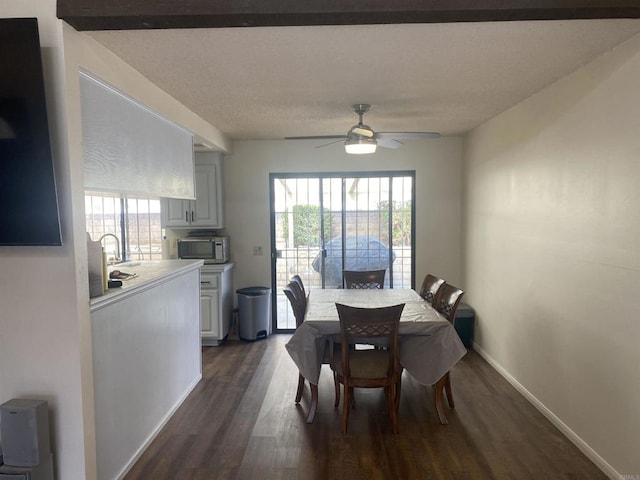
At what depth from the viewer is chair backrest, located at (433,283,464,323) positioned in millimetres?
3158

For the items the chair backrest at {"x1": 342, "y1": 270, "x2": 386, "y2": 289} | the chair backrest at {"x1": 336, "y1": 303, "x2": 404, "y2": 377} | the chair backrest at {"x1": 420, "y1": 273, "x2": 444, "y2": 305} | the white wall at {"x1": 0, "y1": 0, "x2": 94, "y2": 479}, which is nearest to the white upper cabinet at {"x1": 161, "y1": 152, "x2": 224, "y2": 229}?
the chair backrest at {"x1": 342, "y1": 270, "x2": 386, "y2": 289}

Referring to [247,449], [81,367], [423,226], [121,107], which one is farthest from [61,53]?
[423,226]

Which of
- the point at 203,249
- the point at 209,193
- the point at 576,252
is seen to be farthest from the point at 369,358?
the point at 209,193

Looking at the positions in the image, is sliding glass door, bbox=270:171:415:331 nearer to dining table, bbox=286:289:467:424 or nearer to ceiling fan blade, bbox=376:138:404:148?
ceiling fan blade, bbox=376:138:404:148

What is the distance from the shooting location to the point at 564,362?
286 cm

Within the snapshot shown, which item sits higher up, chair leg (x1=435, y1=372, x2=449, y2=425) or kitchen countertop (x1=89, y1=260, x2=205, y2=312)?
kitchen countertop (x1=89, y1=260, x2=205, y2=312)

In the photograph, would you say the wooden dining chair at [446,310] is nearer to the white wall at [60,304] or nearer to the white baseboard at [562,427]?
the white baseboard at [562,427]

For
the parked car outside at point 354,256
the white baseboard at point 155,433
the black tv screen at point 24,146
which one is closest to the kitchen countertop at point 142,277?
the black tv screen at point 24,146

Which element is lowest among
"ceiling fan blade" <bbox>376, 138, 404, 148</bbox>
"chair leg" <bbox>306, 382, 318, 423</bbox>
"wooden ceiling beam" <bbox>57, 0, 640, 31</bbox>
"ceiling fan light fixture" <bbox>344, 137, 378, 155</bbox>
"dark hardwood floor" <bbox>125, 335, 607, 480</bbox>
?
"dark hardwood floor" <bbox>125, 335, 607, 480</bbox>

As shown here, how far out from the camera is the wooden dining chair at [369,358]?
2.73 meters

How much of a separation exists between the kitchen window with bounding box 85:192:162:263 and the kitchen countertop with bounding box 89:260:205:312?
5.10 feet

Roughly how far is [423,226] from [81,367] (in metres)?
4.09

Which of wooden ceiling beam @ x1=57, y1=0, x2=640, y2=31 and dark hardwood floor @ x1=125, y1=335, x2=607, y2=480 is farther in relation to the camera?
dark hardwood floor @ x1=125, y1=335, x2=607, y2=480

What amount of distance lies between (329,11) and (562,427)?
3.06 m
